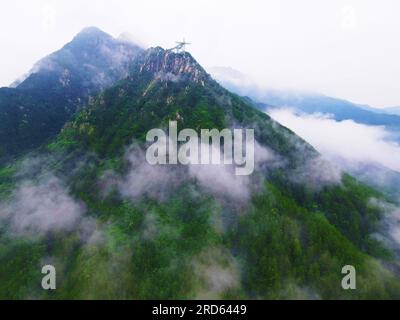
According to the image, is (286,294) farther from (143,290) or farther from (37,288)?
(37,288)

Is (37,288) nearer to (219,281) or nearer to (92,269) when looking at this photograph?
(92,269)
